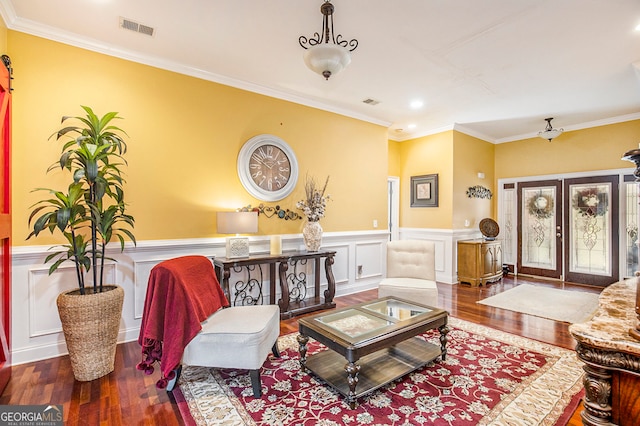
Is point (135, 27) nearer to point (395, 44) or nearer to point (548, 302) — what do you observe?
point (395, 44)

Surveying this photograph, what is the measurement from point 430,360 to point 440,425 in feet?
A: 2.22

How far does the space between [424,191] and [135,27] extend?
5274 mm

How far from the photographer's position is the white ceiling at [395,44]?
99.8 inches

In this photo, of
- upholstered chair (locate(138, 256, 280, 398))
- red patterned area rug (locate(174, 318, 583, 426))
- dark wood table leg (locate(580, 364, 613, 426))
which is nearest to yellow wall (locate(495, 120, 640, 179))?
Answer: red patterned area rug (locate(174, 318, 583, 426))

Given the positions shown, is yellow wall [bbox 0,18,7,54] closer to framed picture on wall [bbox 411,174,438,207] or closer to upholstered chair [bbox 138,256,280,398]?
upholstered chair [bbox 138,256,280,398]

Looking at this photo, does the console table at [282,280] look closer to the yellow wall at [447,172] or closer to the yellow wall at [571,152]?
the yellow wall at [447,172]

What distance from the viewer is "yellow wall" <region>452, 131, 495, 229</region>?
5.85 m

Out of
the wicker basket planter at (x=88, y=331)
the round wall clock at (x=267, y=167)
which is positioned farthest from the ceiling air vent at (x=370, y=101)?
the wicker basket planter at (x=88, y=331)

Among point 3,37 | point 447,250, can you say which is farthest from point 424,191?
point 3,37

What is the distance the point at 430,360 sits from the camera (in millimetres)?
2539

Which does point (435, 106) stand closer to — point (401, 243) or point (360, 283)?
point (401, 243)

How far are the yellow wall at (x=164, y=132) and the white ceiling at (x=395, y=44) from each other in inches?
7.1

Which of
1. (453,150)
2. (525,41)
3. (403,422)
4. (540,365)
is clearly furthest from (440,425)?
(453,150)

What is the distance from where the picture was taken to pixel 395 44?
10.0 feet
